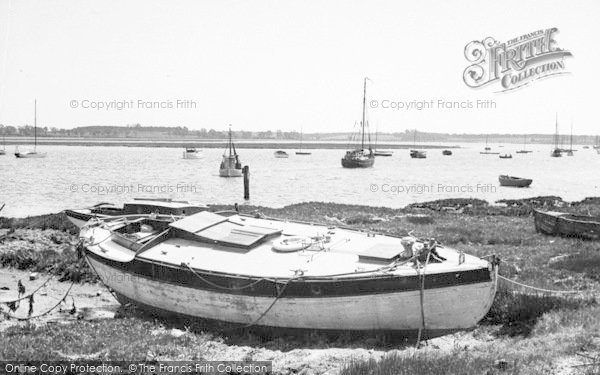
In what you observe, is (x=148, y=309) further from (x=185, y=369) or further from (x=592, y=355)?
(x=592, y=355)

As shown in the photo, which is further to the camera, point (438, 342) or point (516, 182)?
point (516, 182)

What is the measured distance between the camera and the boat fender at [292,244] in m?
11.8

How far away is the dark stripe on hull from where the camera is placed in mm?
9484

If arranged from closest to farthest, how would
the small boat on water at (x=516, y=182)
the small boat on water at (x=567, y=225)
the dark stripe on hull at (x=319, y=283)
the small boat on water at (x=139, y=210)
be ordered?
the dark stripe on hull at (x=319, y=283) → the small boat on water at (x=139, y=210) → the small boat on water at (x=567, y=225) → the small boat on water at (x=516, y=182)

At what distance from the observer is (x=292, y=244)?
12023 millimetres

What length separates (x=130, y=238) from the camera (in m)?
14.3

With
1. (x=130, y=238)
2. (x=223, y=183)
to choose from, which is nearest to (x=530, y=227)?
(x=130, y=238)

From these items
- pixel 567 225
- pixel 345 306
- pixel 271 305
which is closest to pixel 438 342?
pixel 345 306

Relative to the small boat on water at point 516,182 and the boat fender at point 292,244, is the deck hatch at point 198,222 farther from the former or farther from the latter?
the small boat on water at point 516,182

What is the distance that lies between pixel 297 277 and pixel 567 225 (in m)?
14.4

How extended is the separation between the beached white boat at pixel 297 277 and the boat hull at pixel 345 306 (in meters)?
0.02

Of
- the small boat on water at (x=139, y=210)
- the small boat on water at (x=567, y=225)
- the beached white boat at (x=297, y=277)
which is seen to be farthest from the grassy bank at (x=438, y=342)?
the small boat on water at (x=139, y=210)

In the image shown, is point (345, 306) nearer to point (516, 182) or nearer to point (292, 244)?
point (292, 244)

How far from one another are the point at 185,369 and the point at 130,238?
22.3 feet
